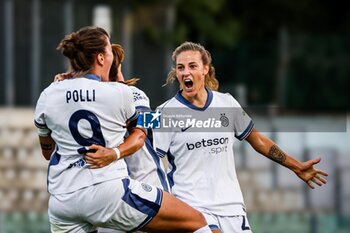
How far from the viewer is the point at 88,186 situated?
6723 mm

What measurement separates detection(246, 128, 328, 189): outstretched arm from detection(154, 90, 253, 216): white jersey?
245mm

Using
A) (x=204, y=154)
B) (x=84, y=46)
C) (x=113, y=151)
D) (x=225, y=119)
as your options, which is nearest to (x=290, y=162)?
(x=225, y=119)

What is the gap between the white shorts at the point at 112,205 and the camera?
671cm

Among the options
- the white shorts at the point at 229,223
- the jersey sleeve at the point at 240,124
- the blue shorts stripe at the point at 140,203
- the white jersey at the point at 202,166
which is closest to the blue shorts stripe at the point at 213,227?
the white shorts at the point at 229,223

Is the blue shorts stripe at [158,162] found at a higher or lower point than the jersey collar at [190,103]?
lower

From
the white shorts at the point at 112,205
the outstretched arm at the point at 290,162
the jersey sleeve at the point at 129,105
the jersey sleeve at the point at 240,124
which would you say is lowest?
the white shorts at the point at 112,205

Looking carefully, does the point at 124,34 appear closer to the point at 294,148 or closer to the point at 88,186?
the point at 294,148

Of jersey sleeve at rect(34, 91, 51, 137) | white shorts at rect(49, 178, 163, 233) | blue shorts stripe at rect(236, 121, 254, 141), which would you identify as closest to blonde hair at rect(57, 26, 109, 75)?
jersey sleeve at rect(34, 91, 51, 137)

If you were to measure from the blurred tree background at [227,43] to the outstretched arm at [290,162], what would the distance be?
1020cm

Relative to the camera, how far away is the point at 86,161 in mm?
6730

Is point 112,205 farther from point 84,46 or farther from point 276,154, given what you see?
point 276,154

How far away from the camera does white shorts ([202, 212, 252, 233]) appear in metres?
7.56

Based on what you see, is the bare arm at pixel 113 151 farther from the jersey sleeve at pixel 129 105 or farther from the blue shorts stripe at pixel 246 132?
the blue shorts stripe at pixel 246 132

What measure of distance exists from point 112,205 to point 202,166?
1.04 metres
